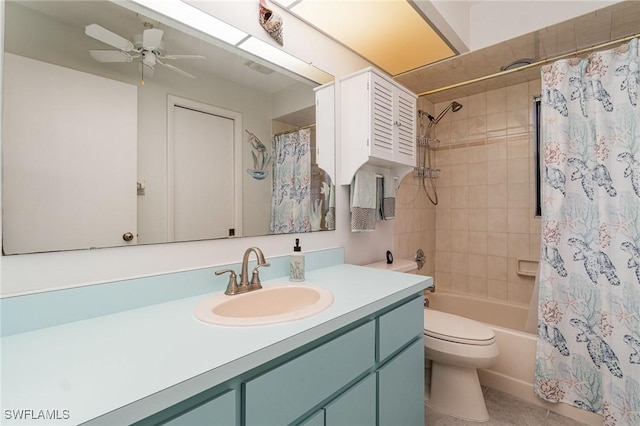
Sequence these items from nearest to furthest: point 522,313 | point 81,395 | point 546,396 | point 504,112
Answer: point 81,395 < point 546,396 < point 522,313 < point 504,112

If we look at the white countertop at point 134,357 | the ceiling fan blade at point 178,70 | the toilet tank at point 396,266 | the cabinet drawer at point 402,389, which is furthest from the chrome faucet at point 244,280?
the toilet tank at point 396,266

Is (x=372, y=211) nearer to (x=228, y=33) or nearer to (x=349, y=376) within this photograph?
(x=349, y=376)

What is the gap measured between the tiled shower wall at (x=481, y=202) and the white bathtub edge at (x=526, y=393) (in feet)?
2.97

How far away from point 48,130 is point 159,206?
0.37 meters

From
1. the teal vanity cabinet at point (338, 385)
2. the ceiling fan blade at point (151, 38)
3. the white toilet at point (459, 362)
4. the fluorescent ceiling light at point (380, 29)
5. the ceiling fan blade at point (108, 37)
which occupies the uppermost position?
the fluorescent ceiling light at point (380, 29)

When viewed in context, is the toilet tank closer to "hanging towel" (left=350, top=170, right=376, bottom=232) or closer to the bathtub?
"hanging towel" (left=350, top=170, right=376, bottom=232)

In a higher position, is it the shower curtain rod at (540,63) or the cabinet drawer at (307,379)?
the shower curtain rod at (540,63)

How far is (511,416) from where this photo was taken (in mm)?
1649

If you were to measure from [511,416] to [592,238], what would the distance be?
3.54ft

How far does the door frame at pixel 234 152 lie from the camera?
112cm

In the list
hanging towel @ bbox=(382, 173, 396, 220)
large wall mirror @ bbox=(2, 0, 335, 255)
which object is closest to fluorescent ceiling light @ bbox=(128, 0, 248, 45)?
large wall mirror @ bbox=(2, 0, 335, 255)

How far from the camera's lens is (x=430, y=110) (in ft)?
9.52

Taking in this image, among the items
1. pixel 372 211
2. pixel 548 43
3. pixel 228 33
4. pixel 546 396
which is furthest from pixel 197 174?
pixel 548 43

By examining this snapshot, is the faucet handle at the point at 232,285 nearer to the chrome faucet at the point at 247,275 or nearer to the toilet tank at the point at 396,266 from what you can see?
the chrome faucet at the point at 247,275
